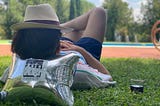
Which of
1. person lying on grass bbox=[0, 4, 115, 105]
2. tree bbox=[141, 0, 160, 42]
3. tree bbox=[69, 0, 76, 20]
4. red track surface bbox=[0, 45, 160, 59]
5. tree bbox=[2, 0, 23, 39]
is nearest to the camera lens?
person lying on grass bbox=[0, 4, 115, 105]

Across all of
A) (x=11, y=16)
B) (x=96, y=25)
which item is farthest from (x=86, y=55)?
(x=11, y=16)

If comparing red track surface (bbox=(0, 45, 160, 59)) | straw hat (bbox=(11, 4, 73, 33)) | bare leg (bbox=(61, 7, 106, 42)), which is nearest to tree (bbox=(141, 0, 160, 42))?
red track surface (bbox=(0, 45, 160, 59))

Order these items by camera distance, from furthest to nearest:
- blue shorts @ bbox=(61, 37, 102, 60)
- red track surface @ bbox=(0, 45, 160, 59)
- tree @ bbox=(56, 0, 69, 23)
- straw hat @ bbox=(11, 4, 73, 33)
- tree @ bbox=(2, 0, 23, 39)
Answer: tree @ bbox=(56, 0, 69, 23), tree @ bbox=(2, 0, 23, 39), red track surface @ bbox=(0, 45, 160, 59), blue shorts @ bbox=(61, 37, 102, 60), straw hat @ bbox=(11, 4, 73, 33)

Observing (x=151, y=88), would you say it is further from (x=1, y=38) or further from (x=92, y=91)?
(x=1, y=38)

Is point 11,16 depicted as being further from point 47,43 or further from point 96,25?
point 47,43

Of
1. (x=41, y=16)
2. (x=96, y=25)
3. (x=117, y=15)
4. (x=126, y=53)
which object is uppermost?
(x=41, y=16)

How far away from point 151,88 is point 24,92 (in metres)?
1.05

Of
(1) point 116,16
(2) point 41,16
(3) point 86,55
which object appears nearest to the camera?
(2) point 41,16

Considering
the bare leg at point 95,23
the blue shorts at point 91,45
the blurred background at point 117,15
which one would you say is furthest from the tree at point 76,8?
the blue shorts at point 91,45

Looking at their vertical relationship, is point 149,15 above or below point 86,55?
below

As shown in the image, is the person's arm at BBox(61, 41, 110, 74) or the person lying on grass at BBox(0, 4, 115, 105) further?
the person's arm at BBox(61, 41, 110, 74)

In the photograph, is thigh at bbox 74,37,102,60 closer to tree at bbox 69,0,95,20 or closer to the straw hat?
the straw hat

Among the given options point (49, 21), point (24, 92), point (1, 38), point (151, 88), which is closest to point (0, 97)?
point (24, 92)

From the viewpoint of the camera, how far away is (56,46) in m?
1.89
